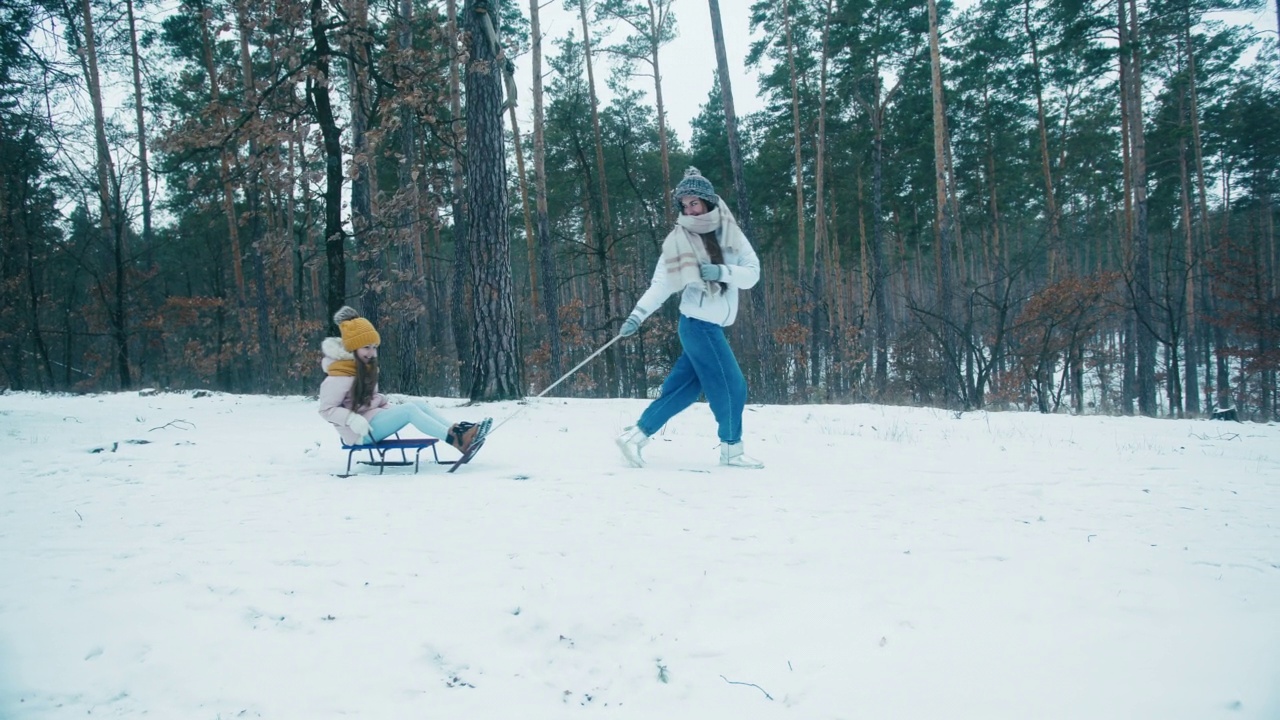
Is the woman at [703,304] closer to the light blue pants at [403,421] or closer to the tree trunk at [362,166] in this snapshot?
the light blue pants at [403,421]

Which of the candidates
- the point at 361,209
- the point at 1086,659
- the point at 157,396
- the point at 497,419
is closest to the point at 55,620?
the point at 1086,659

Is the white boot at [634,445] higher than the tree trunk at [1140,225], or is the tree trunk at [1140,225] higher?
the tree trunk at [1140,225]

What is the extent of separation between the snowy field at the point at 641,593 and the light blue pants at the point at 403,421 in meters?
0.32

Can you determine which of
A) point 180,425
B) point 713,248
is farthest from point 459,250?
point 713,248

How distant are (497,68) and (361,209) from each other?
4101mm

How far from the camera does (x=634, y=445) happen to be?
5.37 meters

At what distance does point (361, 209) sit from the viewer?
11484mm

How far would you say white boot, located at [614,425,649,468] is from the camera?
5.29 metres

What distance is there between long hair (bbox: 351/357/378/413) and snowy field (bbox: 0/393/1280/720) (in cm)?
56

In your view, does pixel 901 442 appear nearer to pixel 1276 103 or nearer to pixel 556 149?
pixel 556 149

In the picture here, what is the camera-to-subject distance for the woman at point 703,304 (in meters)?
5.15

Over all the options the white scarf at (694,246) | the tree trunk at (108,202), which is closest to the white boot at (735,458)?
the white scarf at (694,246)

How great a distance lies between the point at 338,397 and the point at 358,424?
30cm

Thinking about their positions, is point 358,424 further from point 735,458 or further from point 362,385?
point 735,458
